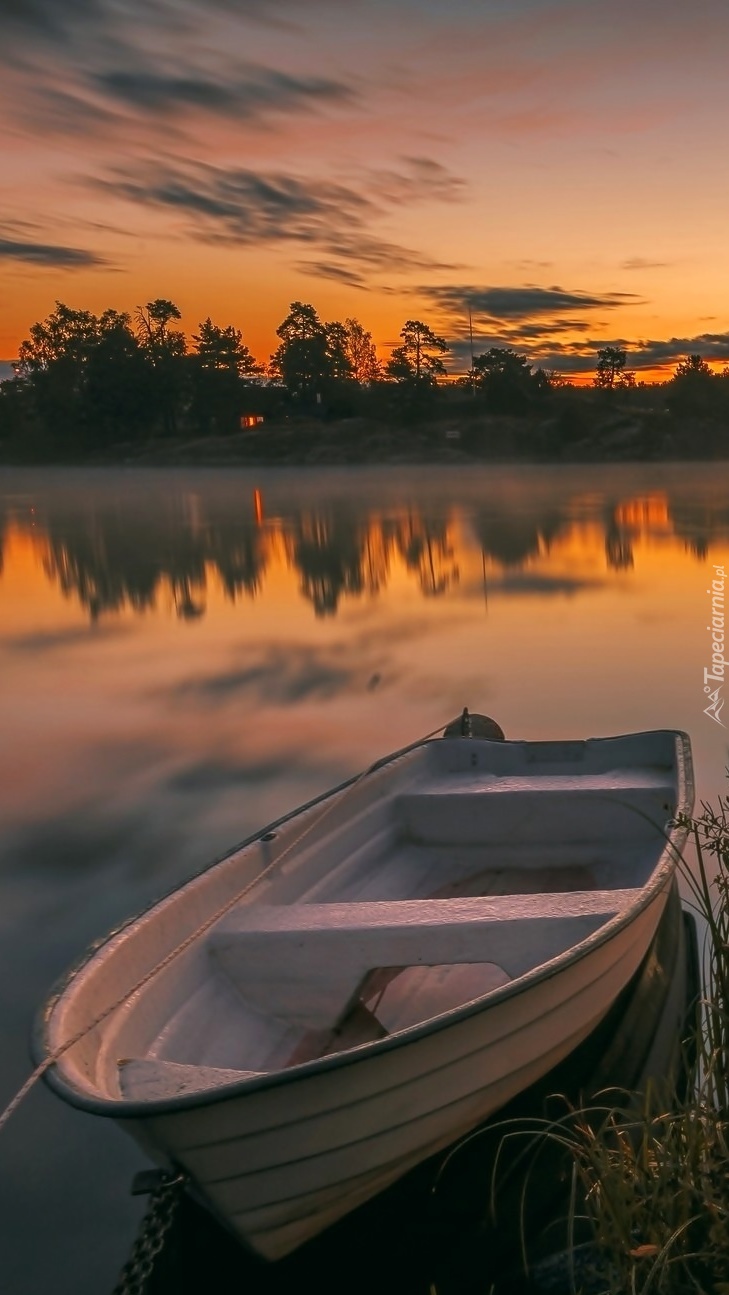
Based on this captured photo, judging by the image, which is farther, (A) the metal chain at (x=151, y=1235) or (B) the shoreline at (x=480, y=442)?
(B) the shoreline at (x=480, y=442)

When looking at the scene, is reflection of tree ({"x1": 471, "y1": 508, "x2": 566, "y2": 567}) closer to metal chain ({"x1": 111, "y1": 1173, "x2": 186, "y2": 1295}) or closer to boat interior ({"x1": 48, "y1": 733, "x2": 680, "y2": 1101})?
boat interior ({"x1": 48, "y1": 733, "x2": 680, "y2": 1101})

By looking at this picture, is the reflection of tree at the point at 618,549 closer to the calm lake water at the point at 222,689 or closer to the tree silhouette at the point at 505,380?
the calm lake water at the point at 222,689

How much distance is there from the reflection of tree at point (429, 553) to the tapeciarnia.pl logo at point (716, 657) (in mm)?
5431

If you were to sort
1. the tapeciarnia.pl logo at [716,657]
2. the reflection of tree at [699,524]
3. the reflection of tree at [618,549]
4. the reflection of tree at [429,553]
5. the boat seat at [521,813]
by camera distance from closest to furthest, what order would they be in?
the boat seat at [521,813]
the tapeciarnia.pl logo at [716,657]
the reflection of tree at [429,553]
the reflection of tree at [618,549]
the reflection of tree at [699,524]

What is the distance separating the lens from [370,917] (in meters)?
4.57

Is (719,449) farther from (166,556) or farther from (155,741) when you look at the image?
(155,741)

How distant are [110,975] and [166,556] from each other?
28.1 m

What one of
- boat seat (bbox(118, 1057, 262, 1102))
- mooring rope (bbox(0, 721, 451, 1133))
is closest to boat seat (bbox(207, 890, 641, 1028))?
mooring rope (bbox(0, 721, 451, 1133))

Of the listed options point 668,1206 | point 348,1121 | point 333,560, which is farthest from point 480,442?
point 668,1206

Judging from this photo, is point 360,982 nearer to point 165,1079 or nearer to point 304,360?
point 165,1079

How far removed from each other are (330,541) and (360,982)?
3063 centimetres

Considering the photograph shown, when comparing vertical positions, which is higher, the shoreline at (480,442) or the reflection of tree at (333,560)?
the shoreline at (480,442)

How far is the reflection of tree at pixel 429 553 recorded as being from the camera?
24.0m

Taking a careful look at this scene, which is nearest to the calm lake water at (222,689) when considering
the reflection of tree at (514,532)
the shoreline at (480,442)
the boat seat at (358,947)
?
the reflection of tree at (514,532)
